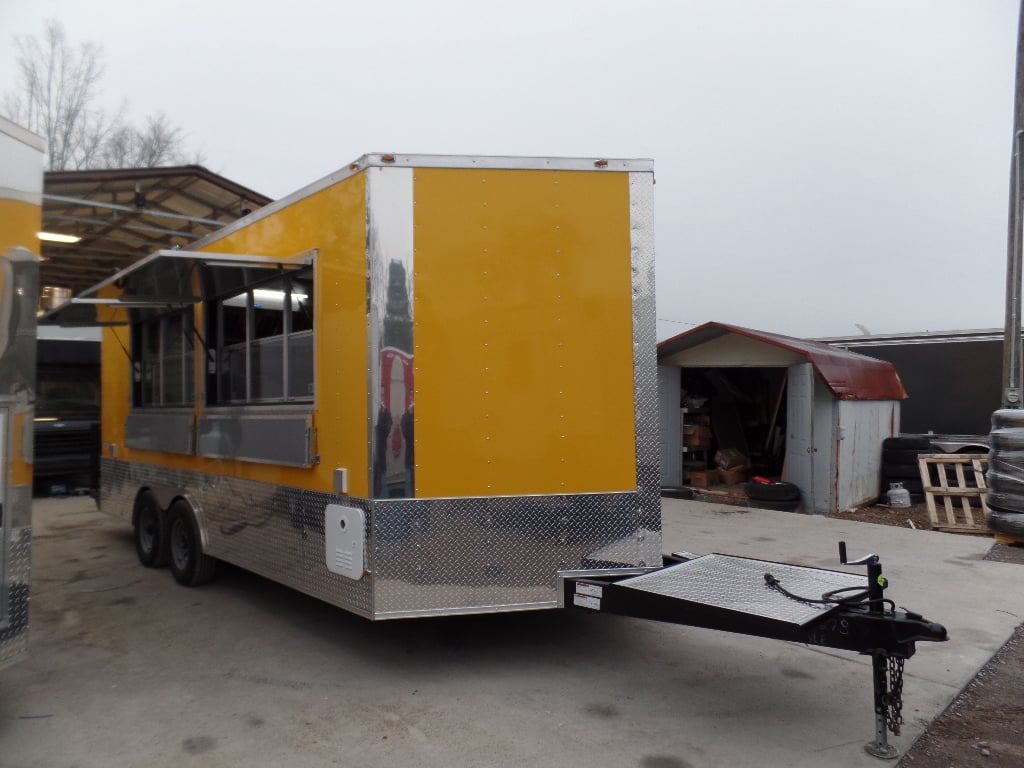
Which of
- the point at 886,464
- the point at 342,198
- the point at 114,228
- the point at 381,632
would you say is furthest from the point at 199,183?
the point at 886,464

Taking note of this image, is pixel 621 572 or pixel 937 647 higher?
pixel 621 572

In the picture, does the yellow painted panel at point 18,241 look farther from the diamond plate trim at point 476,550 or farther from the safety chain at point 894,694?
the safety chain at point 894,694

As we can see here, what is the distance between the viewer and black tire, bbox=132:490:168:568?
270 inches

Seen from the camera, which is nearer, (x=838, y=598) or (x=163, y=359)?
(x=838, y=598)

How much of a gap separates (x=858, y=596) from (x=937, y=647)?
1.97 m

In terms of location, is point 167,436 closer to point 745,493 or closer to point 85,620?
point 85,620

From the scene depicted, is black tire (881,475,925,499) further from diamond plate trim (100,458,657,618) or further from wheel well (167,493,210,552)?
wheel well (167,493,210,552)

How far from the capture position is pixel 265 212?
537 cm

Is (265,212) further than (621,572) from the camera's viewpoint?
Yes

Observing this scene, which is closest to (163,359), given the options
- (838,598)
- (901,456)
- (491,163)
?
(491,163)

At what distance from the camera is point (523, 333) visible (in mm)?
4301

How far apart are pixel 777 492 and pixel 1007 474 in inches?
126

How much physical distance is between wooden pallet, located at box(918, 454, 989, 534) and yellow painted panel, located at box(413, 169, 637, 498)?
717 cm

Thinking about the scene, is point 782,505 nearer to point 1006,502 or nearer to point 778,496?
point 778,496
